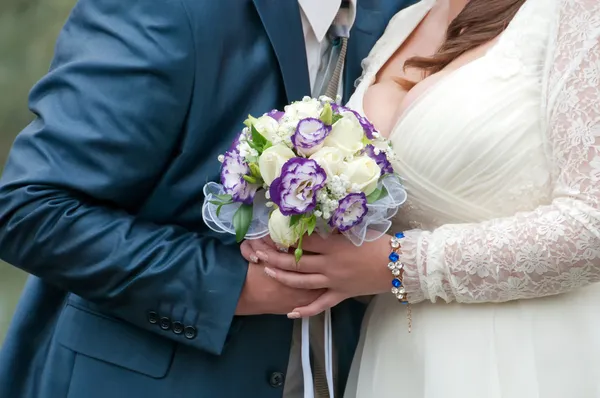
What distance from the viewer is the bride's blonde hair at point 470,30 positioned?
1.70 metres

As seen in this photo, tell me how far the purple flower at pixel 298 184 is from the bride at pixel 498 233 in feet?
0.72

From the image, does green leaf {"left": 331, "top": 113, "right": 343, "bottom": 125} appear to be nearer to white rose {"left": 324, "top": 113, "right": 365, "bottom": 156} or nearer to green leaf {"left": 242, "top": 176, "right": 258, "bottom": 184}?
white rose {"left": 324, "top": 113, "right": 365, "bottom": 156}

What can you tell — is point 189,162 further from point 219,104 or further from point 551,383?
point 551,383

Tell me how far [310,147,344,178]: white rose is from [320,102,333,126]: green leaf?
2.3 inches

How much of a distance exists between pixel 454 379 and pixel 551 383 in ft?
0.58

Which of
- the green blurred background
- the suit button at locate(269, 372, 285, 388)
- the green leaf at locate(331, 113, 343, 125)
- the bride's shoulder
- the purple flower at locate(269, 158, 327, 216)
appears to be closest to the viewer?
the purple flower at locate(269, 158, 327, 216)

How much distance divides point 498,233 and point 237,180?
0.49 meters

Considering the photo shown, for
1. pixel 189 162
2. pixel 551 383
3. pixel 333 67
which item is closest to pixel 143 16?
pixel 189 162

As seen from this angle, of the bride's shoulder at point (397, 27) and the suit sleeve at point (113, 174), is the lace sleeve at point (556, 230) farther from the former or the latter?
the bride's shoulder at point (397, 27)

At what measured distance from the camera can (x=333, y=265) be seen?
62.4 inches

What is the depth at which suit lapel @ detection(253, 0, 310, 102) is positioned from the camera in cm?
167

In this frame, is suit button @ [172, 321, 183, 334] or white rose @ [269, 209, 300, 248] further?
suit button @ [172, 321, 183, 334]

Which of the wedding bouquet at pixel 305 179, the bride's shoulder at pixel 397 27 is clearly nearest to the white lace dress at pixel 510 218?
the wedding bouquet at pixel 305 179

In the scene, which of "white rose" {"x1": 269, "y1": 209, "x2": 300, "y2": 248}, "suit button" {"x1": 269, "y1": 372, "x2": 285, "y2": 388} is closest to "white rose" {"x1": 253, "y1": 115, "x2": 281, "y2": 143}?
"white rose" {"x1": 269, "y1": 209, "x2": 300, "y2": 248}
